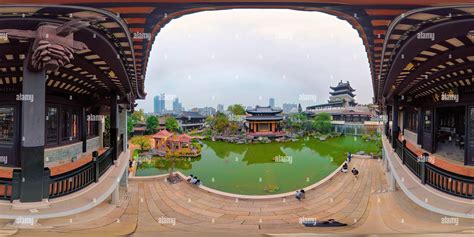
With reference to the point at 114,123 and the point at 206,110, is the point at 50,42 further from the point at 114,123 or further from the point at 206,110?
the point at 206,110

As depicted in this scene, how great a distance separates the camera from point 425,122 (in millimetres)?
3619

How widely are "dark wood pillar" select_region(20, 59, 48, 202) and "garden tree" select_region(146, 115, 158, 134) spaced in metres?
1.05

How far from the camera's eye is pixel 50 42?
47.3 inches

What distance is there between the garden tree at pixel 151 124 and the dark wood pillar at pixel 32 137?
1047mm

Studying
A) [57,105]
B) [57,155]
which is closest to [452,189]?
[57,155]

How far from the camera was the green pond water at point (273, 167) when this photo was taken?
2123 millimetres

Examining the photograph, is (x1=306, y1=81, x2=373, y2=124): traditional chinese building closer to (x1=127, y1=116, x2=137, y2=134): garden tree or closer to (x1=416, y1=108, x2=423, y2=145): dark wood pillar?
(x1=416, y1=108, x2=423, y2=145): dark wood pillar

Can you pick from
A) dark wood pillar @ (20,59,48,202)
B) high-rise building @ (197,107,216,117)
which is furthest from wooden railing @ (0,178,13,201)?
high-rise building @ (197,107,216,117)

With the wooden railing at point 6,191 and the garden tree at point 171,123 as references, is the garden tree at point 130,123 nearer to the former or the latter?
the garden tree at point 171,123

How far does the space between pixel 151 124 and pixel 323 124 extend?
7.24 feet

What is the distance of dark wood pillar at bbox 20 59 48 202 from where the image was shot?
4.08 feet

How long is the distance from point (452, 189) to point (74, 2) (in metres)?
2.98

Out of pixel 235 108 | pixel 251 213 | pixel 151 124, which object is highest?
pixel 235 108

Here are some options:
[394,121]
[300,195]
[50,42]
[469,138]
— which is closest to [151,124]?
[50,42]
